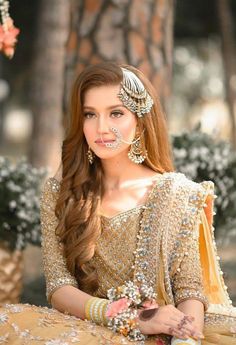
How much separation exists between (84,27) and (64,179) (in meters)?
2.41

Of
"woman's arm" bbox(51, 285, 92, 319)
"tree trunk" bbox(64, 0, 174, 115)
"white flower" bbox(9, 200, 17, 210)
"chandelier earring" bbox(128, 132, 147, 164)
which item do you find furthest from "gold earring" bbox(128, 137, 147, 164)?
"tree trunk" bbox(64, 0, 174, 115)

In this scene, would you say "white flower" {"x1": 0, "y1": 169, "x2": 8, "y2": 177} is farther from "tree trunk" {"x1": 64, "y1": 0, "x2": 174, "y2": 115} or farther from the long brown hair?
the long brown hair

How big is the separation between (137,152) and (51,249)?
1.88 feet

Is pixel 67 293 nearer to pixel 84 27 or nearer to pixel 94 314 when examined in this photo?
pixel 94 314

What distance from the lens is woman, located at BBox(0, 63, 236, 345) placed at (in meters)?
3.18

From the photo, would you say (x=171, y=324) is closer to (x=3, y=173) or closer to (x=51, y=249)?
(x=51, y=249)

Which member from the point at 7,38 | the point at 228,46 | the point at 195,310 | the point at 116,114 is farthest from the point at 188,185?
the point at 228,46

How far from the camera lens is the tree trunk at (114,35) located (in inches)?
225

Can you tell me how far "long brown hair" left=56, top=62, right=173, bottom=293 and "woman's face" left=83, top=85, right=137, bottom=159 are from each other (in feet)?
0.12

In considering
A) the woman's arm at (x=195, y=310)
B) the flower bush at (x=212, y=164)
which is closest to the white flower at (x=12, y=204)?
the flower bush at (x=212, y=164)

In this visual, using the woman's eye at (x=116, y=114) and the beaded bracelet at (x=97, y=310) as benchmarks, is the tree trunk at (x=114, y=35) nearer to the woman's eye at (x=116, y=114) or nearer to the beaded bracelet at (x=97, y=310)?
the woman's eye at (x=116, y=114)

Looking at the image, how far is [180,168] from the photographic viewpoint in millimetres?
5695

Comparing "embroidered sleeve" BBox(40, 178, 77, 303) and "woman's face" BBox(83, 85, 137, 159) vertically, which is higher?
"woman's face" BBox(83, 85, 137, 159)

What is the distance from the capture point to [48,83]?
9.23 meters
